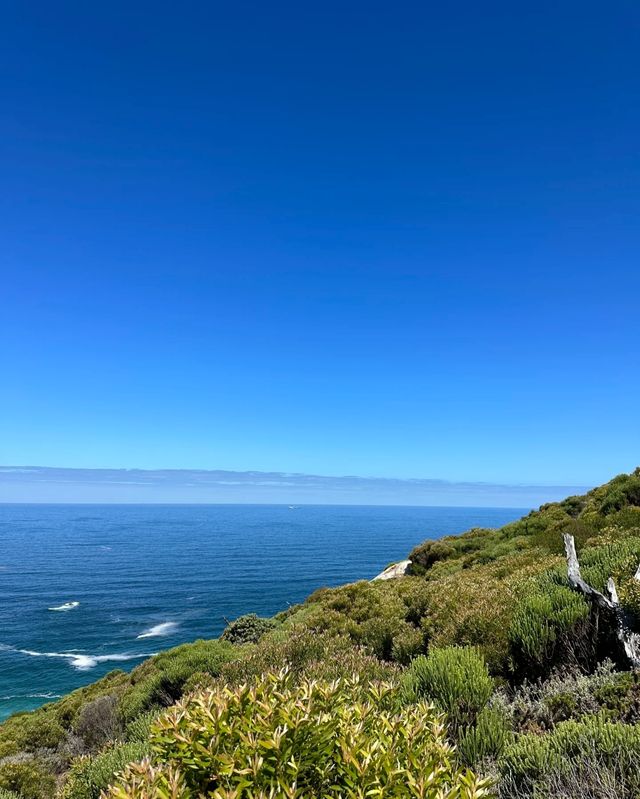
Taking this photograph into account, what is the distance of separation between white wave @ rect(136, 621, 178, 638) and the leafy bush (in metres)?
59.7

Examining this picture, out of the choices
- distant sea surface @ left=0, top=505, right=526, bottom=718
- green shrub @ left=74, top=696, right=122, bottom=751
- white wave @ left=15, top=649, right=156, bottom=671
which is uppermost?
green shrub @ left=74, top=696, right=122, bottom=751

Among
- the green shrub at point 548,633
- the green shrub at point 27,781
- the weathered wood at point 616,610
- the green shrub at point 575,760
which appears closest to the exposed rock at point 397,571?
the green shrub at point 27,781

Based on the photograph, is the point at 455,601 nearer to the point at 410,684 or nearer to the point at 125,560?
the point at 410,684

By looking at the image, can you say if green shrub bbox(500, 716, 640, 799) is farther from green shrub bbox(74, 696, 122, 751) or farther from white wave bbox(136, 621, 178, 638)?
white wave bbox(136, 621, 178, 638)

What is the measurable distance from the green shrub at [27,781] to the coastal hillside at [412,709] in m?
0.05

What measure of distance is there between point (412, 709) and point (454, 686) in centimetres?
172

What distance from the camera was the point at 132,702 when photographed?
13.4m

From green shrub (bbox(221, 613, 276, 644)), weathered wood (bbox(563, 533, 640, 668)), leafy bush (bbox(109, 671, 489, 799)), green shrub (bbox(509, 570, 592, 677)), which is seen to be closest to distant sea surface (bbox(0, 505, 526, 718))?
green shrub (bbox(221, 613, 276, 644))

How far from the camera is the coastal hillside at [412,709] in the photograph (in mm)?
3049

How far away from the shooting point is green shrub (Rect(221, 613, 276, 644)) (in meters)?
20.6

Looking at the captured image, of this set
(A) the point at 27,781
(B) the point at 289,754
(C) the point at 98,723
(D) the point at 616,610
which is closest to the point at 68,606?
(C) the point at 98,723

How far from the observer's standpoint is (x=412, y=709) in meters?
4.73

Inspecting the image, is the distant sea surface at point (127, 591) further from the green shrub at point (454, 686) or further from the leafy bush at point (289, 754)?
the leafy bush at point (289, 754)

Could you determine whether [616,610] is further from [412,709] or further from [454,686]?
[412,709]
